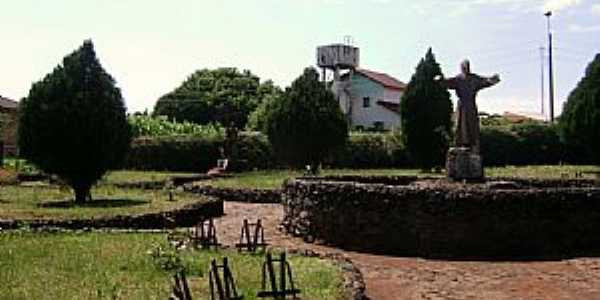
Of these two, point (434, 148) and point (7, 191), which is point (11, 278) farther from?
point (434, 148)

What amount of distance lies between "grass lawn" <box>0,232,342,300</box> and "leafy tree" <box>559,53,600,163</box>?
23.5 m

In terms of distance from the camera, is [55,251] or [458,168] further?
[458,168]

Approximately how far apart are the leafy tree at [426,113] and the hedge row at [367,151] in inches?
172

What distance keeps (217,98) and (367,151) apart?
39.0 m

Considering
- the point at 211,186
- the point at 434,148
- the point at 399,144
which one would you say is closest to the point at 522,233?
the point at 211,186

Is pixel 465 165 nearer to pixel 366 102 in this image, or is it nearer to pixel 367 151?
pixel 367 151

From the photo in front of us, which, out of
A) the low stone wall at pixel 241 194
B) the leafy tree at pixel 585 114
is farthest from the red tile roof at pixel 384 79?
the low stone wall at pixel 241 194

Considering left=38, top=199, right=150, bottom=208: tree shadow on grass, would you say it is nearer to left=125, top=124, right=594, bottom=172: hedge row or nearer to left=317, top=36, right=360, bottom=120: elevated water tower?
left=125, top=124, right=594, bottom=172: hedge row

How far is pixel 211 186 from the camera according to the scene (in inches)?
→ 1104

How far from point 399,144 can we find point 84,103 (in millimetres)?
22118

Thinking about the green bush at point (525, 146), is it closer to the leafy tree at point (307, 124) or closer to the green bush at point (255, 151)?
the green bush at point (255, 151)

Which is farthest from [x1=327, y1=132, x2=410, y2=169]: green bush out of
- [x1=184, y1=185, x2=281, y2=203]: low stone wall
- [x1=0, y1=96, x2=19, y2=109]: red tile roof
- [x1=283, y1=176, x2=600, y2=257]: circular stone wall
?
[x1=0, y1=96, x2=19, y2=109]: red tile roof

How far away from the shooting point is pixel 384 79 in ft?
225

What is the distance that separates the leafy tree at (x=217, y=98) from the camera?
77.1 meters
